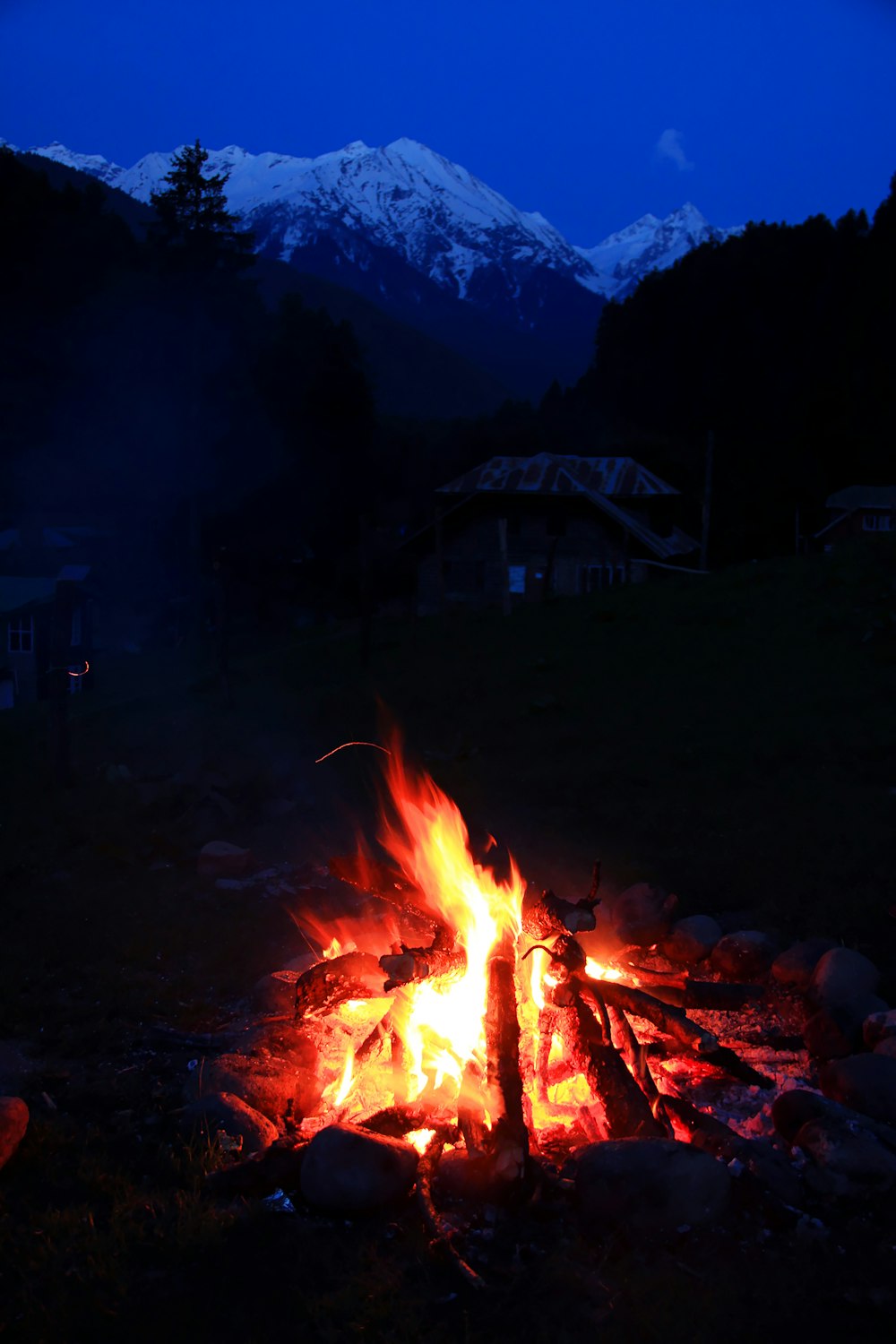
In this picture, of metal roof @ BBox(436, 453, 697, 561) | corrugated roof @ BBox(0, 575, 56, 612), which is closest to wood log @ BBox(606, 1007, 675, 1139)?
corrugated roof @ BBox(0, 575, 56, 612)

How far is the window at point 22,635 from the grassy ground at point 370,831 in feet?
40.3

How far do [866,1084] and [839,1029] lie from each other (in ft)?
2.14

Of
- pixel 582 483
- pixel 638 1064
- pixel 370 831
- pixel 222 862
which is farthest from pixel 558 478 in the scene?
pixel 638 1064

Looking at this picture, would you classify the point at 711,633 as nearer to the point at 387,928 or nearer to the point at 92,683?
the point at 387,928

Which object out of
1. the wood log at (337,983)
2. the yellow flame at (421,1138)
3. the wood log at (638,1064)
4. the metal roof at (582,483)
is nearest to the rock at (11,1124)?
the wood log at (337,983)

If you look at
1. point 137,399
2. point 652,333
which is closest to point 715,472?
point 652,333

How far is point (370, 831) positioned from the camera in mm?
9938

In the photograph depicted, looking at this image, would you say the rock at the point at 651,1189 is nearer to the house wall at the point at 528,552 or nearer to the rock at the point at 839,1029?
the rock at the point at 839,1029

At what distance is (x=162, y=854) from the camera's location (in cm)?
947

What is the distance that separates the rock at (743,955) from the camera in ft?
22.3

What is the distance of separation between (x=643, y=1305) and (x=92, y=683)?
28625 mm

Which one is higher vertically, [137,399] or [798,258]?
[798,258]

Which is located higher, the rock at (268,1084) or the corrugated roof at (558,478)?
the corrugated roof at (558,478)

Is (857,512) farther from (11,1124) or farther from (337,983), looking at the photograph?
(11,1124)
